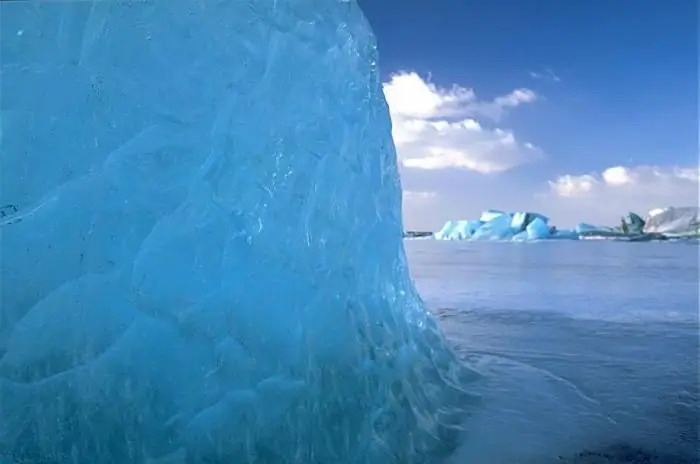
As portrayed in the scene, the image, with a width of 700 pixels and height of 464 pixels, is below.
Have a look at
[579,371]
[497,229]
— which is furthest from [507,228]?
[579,371]

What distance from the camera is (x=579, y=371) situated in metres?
4.79

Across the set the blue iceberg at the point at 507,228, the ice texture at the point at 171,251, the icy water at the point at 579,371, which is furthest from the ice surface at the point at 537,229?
the ice texture at the point at 171,251

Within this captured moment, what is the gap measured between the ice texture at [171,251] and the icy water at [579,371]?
23.5 inches

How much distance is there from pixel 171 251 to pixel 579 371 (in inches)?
139

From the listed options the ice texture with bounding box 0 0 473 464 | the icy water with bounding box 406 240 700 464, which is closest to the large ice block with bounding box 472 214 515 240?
the icy water with bounding box 406 240 700 464

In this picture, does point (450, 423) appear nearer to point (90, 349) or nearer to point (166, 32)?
point (90, 349)

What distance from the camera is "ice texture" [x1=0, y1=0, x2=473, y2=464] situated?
2779mm

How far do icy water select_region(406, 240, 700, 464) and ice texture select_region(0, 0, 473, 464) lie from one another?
0.60 meters

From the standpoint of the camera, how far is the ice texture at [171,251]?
2.78 m

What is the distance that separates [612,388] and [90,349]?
358cm

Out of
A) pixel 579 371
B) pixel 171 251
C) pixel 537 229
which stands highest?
pixel 537 229

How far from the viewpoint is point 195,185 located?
2939 millimetres

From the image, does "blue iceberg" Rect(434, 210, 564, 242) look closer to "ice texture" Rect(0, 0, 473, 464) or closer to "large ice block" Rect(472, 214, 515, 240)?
"large ice block" Rect(472, 214, 515, 240)

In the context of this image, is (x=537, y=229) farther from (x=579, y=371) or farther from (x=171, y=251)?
(x=171, y=251)
